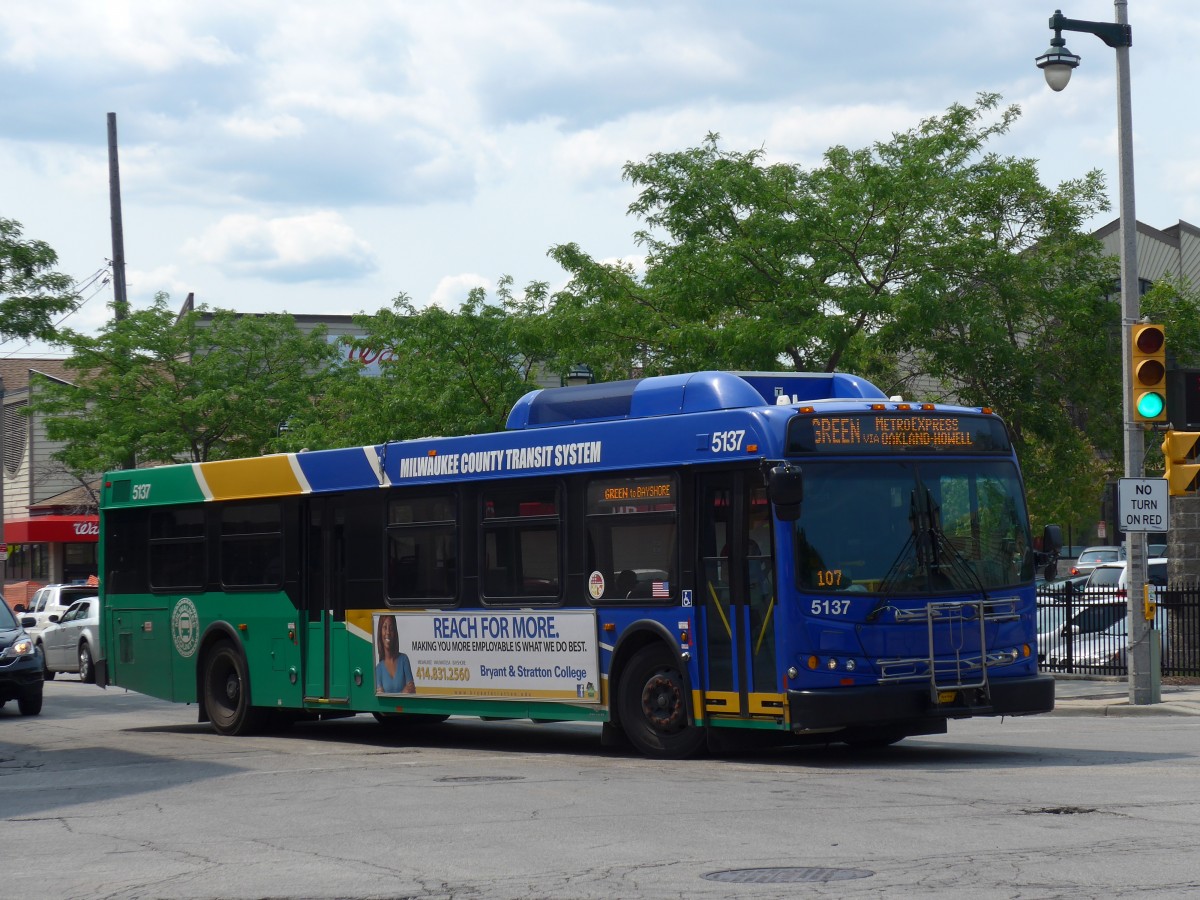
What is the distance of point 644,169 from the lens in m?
27.0

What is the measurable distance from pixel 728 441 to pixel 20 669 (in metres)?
13.0

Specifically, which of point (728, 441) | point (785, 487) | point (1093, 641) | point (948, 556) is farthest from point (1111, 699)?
point (785, 487)

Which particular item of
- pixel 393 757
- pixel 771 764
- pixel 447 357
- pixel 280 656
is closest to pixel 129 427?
pixel 447 357

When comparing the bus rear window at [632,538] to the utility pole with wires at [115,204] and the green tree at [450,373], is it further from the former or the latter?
the utility pole with wires at [115,204]

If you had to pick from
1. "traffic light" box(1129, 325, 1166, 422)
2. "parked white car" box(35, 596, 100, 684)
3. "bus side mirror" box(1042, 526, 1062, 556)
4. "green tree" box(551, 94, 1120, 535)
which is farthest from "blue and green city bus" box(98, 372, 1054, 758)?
"parked white car" box(35, 596, 100, 684)

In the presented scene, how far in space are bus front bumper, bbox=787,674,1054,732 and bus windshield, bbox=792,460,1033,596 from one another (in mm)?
781

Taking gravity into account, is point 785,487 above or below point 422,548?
above

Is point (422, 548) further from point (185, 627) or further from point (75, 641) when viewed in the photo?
point (75, 641)

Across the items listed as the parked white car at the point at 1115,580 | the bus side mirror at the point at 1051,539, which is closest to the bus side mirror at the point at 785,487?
the bus side mirror at the point at 1051,539

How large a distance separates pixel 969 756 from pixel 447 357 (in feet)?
68.1

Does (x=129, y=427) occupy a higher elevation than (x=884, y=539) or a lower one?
higher

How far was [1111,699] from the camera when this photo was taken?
21.0 m

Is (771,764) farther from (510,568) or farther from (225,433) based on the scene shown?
(225,433)

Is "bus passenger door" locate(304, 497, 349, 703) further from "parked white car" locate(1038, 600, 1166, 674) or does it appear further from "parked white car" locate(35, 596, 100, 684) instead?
"parked white car" locate(35, 596, 100, 684)
